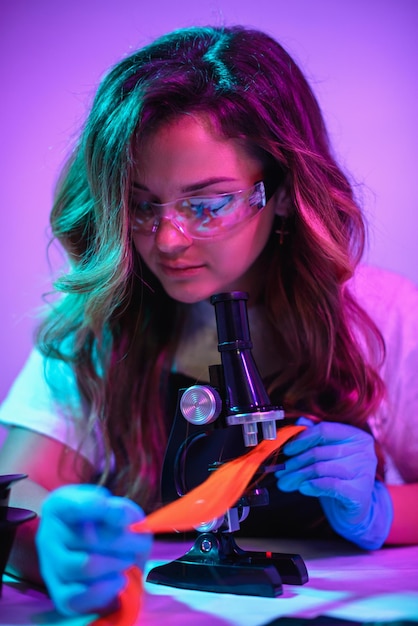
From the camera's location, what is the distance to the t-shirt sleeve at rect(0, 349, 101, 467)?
168 cm

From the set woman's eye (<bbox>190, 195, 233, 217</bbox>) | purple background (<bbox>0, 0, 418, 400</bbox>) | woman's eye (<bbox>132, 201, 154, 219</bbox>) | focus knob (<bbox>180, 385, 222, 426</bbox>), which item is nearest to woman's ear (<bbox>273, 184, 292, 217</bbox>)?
woman's eye (<bbox>190, 195, 233, 217</bbox>)

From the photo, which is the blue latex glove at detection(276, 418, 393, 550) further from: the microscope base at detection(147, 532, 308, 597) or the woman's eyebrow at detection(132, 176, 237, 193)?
the woman's eyebrow at detection(132, 176, 237, 193)

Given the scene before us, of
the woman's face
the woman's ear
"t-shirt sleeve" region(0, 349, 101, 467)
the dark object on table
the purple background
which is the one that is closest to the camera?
the dark object on table

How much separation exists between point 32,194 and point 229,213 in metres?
1.11

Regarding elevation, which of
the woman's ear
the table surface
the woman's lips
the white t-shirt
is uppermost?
the woman's ear

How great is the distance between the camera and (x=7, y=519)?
1022 mm

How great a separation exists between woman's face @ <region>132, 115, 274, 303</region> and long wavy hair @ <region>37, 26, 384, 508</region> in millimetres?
30

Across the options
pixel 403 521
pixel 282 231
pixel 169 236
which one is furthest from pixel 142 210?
pixel 403 521

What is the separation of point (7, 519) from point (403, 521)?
0.87 m

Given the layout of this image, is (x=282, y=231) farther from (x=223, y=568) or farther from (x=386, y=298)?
(x=223, y=568)

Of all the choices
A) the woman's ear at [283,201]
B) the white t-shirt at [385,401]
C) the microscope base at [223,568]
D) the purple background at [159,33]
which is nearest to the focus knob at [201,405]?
the microscope base at [223,568]

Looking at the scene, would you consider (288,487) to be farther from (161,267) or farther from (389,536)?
(161,267)

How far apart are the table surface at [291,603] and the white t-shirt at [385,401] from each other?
1.46 ft

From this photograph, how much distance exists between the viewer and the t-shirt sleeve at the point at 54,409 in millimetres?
1682
